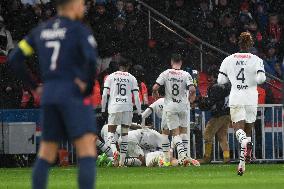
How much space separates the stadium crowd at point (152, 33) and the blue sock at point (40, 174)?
52.2 ft

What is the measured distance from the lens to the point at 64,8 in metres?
9.96

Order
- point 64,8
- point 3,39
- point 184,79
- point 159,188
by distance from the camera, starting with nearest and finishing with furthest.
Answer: point 64,8
point 159,188
point 184,79
point 3,39

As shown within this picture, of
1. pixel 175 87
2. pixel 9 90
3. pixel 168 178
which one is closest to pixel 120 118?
pixel 175 87

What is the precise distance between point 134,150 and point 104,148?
0.76 meters

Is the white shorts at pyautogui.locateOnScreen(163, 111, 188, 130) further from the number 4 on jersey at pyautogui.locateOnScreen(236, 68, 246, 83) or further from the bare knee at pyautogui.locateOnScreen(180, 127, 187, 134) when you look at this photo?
the number 4 on jersey at pyautogui.locateOnScreen(236, 68, 246, 83)

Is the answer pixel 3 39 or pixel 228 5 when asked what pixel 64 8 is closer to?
pixel 3 39

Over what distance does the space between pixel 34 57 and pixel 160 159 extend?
5.05m

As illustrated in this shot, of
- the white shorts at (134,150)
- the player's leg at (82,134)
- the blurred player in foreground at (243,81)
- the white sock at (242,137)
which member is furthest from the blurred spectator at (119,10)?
the player's leg at (82,134)

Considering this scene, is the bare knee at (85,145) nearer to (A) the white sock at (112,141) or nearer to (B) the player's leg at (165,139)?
(B) the player's leg at (165,139)

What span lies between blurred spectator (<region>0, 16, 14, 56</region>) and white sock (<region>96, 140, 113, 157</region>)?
3.53 m

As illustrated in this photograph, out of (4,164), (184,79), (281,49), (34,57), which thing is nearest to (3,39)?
(34,57)

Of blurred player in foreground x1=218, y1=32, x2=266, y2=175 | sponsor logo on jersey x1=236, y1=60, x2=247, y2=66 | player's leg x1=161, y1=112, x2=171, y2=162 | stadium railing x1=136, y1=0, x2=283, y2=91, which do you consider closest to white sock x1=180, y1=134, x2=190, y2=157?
player's leg x1=161, y1=112, x2=171, y2=162

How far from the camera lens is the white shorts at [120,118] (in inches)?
975

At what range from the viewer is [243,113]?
19516 millimetres
